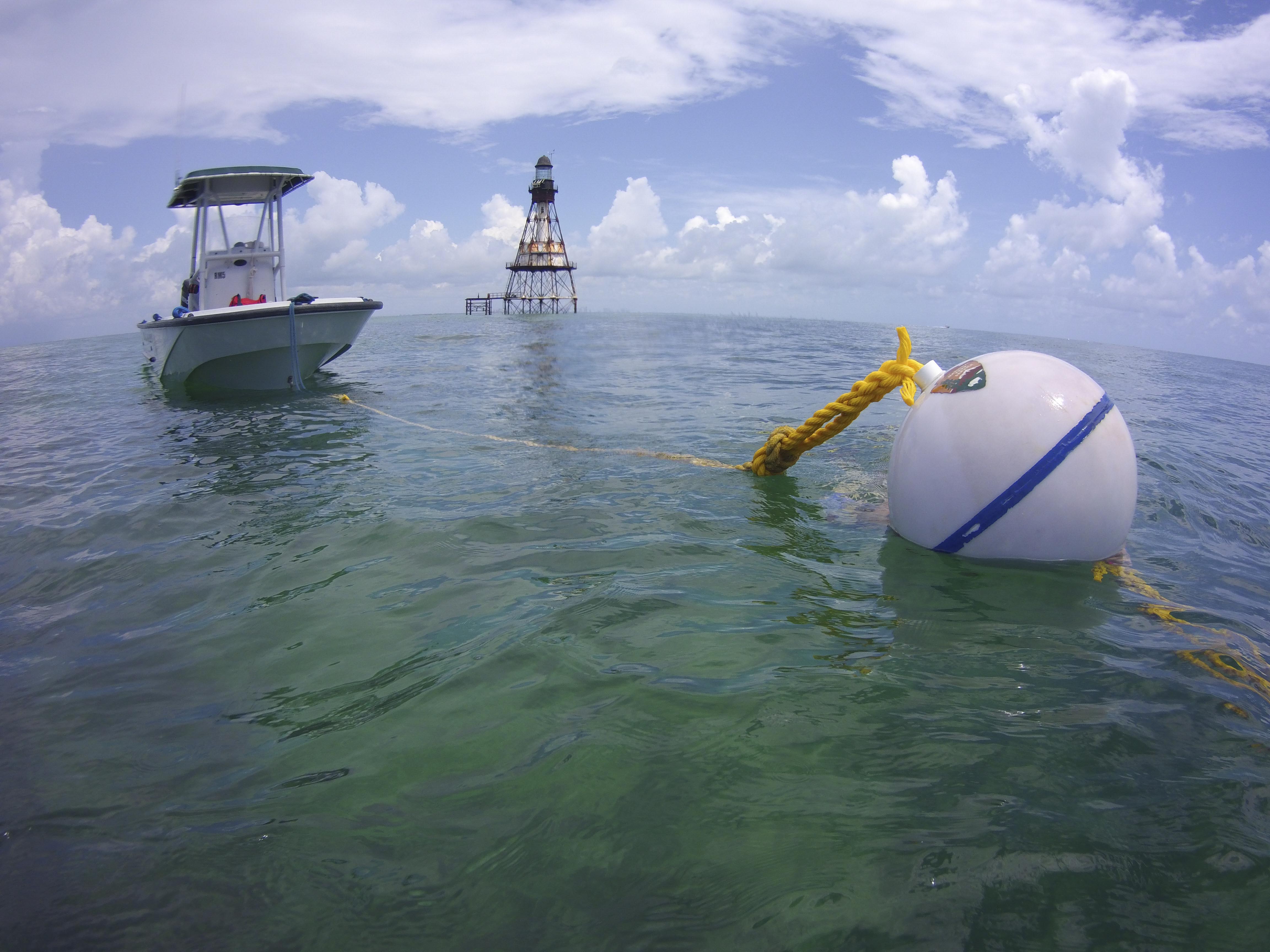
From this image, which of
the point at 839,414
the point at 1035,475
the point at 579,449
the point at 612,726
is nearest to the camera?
the point at 612,726

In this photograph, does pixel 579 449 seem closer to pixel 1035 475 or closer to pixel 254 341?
pixel 1035 475

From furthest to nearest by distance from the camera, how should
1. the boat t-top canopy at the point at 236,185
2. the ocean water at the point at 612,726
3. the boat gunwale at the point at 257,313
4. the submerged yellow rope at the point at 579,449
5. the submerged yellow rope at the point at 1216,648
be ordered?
the boat t-top canopy at the point at 236,185 < the boat gunwale at the point at 257,313 < the submerged yellow rope at the point at 579,449 < the submerged yellow rope at the point at 1216,648 < the ocean water at the point at 612,726

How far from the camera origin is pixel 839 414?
5.86 metres

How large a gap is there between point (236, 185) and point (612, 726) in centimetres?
1610

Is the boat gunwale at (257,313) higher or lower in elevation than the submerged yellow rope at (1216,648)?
higher

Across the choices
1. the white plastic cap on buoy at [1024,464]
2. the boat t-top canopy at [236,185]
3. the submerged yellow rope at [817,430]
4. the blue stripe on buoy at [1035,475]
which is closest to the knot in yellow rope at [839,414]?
the submerged yellow rope at [817,430]

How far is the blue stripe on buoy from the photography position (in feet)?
12.8

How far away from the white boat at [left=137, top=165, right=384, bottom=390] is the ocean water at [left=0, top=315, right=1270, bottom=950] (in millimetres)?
6844

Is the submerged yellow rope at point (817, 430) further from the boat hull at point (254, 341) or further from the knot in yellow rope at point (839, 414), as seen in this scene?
the boat hull at point (254, 341)

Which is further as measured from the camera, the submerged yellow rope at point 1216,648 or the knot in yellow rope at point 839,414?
the knot in yellow rope at point 839,414

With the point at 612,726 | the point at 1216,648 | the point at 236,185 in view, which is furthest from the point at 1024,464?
the point at 236,185

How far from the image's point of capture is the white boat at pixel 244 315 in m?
12.5

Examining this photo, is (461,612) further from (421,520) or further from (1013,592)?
(1013,592)

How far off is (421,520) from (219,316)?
367 inches
